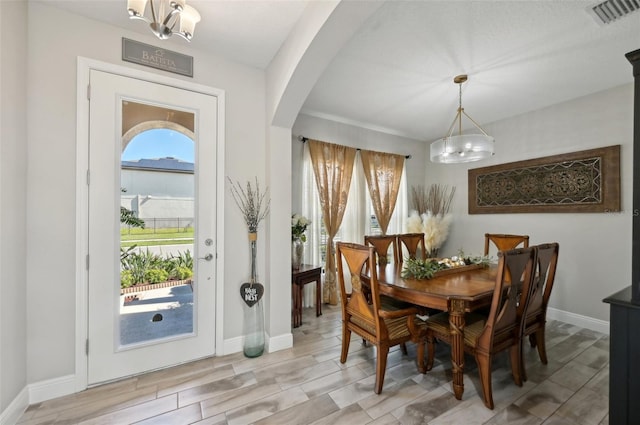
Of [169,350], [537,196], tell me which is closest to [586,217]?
[537,196]

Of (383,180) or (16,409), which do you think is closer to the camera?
(16,409)

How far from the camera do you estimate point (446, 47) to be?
7.46 feet

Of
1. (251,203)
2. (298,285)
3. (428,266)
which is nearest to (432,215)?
(428,266)

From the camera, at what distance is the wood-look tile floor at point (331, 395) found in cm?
167

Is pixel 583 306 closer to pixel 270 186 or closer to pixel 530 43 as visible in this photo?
pixel 530 43

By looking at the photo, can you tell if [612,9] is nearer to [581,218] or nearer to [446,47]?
[446,47]

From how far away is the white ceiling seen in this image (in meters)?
1.88

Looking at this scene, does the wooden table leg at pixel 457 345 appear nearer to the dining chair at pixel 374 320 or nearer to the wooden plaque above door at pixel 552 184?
the dining chair at pixel 374 320

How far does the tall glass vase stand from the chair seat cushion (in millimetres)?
1486

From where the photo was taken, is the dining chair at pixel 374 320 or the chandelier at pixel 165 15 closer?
the chandelier at pixel 165 15

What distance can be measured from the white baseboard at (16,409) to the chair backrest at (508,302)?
298cm

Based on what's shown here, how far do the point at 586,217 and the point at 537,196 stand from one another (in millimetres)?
537

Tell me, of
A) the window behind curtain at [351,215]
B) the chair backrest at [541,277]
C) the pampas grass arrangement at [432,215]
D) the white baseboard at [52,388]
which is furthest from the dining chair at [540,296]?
the white baseboard at [52,388]

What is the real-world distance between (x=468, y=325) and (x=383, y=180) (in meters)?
2.72
